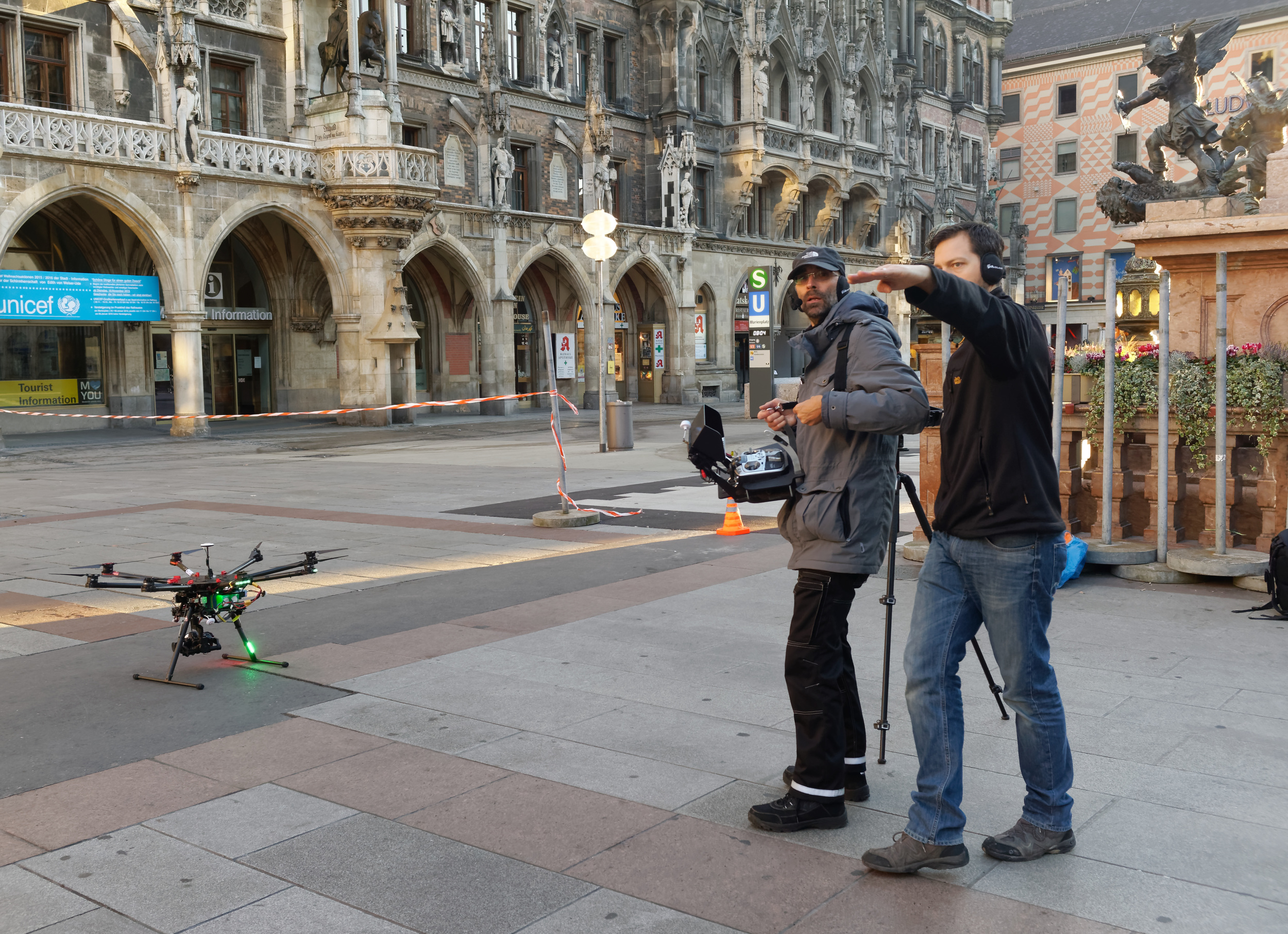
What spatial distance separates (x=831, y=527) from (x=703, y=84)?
44090 millimetres

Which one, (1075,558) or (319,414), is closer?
(1075,558)

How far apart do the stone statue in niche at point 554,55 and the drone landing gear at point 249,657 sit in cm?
3577

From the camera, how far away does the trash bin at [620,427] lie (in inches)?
896

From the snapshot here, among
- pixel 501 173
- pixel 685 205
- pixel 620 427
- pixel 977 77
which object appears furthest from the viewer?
pixel 977 77

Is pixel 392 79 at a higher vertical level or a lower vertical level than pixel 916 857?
higher

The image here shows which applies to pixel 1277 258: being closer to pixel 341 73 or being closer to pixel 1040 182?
pixel 341 73

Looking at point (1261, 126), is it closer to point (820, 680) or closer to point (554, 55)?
point (820, 680)

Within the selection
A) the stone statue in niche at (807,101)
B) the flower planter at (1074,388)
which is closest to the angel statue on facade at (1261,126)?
the flower planter at (1074,388)

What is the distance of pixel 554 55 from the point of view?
40.0m

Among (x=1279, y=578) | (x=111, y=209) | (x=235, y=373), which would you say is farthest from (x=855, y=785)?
(x=235, y=373)

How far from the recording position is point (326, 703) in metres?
5.97

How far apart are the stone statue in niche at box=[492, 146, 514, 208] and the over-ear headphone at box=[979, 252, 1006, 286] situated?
33.8 metres

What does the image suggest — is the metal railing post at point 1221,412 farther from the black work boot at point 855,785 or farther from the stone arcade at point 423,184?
the stone arcade at point 423,184

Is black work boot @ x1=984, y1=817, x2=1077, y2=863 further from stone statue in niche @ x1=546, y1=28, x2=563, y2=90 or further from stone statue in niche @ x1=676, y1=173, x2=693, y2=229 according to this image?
stone statue in niche @ x1=676, y1=173, x2=693, y2=229
